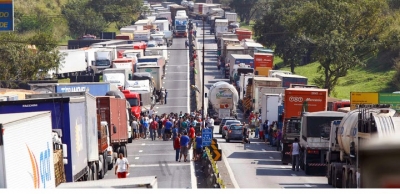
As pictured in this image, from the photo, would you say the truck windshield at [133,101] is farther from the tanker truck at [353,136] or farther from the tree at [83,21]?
the tree at [83,21]

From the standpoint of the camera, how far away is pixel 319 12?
79375 mm

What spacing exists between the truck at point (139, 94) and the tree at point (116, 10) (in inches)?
3959

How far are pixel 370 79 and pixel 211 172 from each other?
56.5m

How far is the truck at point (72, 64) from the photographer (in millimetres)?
90875

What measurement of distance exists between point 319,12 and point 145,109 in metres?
22.0

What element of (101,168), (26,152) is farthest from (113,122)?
(26,152)

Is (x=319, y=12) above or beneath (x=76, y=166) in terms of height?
above

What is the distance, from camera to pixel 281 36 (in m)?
107

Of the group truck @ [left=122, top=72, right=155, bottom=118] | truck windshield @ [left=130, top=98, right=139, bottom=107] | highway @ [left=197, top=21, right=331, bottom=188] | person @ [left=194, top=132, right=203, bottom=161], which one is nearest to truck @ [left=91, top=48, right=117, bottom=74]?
truck @ [left=122, top=72, right=155, bottom=118]

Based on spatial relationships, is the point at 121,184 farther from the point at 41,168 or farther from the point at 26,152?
the point at 41,168

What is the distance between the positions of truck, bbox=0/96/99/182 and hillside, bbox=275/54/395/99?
51.4 meters

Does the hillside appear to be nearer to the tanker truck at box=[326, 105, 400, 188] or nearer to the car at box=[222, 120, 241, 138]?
the car at box=[222, 120, 241, 138]
